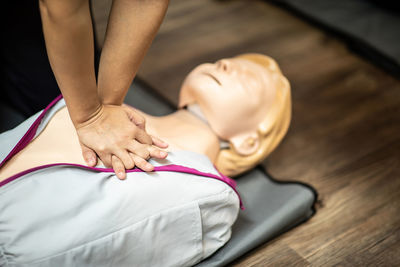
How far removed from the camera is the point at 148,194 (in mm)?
995

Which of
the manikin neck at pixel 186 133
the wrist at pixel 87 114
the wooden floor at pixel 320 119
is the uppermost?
the wrist at pixel 87 114

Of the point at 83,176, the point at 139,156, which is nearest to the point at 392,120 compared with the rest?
the point at 139,156

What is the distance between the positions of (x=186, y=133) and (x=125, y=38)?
397 millimetres

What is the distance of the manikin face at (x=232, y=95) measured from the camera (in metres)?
1.28

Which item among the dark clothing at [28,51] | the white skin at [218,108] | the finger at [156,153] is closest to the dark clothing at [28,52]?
the dark clothing at [28,51]

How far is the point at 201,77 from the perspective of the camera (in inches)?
52.0

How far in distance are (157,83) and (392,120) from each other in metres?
1.01

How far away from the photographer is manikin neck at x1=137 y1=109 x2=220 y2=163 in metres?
1.21

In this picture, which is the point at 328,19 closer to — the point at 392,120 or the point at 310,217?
the point at 392,120

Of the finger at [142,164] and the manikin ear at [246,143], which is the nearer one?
the finger at [142,164]

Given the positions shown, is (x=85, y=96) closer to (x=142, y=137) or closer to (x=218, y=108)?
(x=142, y=137)

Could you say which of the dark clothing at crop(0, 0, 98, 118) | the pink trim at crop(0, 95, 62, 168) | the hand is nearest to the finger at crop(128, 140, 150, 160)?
the hand

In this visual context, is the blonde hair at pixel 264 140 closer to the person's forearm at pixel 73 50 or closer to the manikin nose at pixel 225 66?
the manikin nose at pixel 225 66

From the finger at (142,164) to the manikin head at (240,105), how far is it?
359 mm
